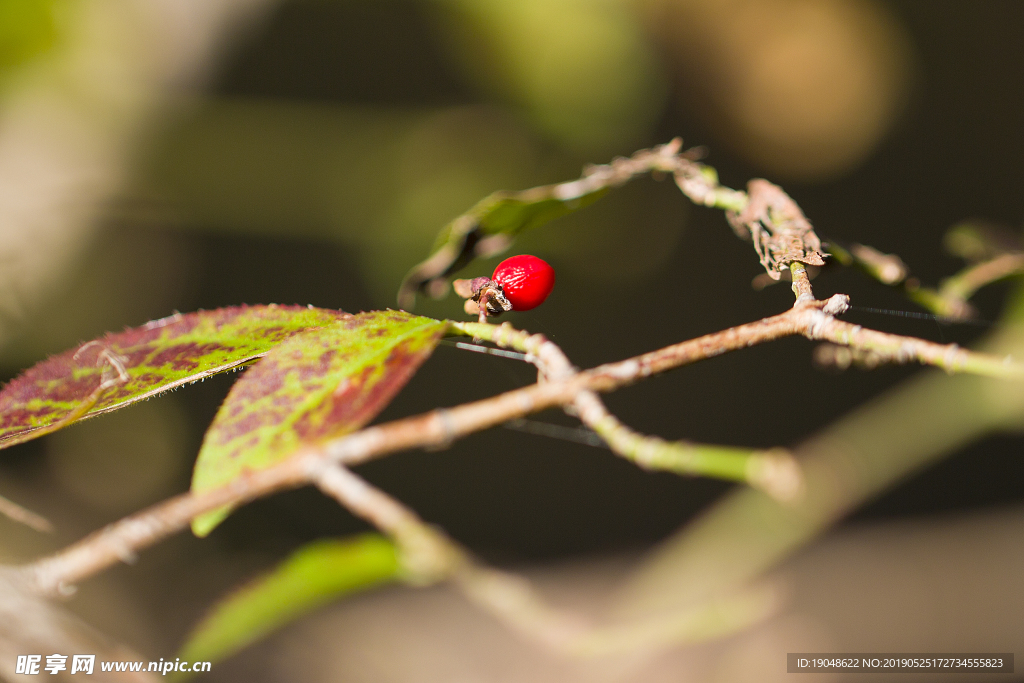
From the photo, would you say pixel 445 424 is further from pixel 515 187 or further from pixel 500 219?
pixel 515 187

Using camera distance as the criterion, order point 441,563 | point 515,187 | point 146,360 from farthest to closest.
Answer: point 515,187
point 146,360
point 441,563

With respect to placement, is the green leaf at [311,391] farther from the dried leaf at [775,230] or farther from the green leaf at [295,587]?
the dried leaf at [775,230]

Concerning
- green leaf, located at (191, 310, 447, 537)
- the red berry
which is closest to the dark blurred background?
the red berry

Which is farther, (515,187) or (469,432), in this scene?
(515,187)

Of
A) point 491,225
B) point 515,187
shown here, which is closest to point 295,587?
point 491,225

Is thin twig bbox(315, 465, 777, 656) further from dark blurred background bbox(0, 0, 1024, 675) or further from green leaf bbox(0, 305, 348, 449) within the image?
dark blurred background bbox(0, 0, 1024, 675)

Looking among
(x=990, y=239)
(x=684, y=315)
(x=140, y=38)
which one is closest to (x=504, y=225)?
(x=990, y=239)

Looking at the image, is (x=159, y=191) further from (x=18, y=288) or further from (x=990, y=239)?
(x=990, y=239)
